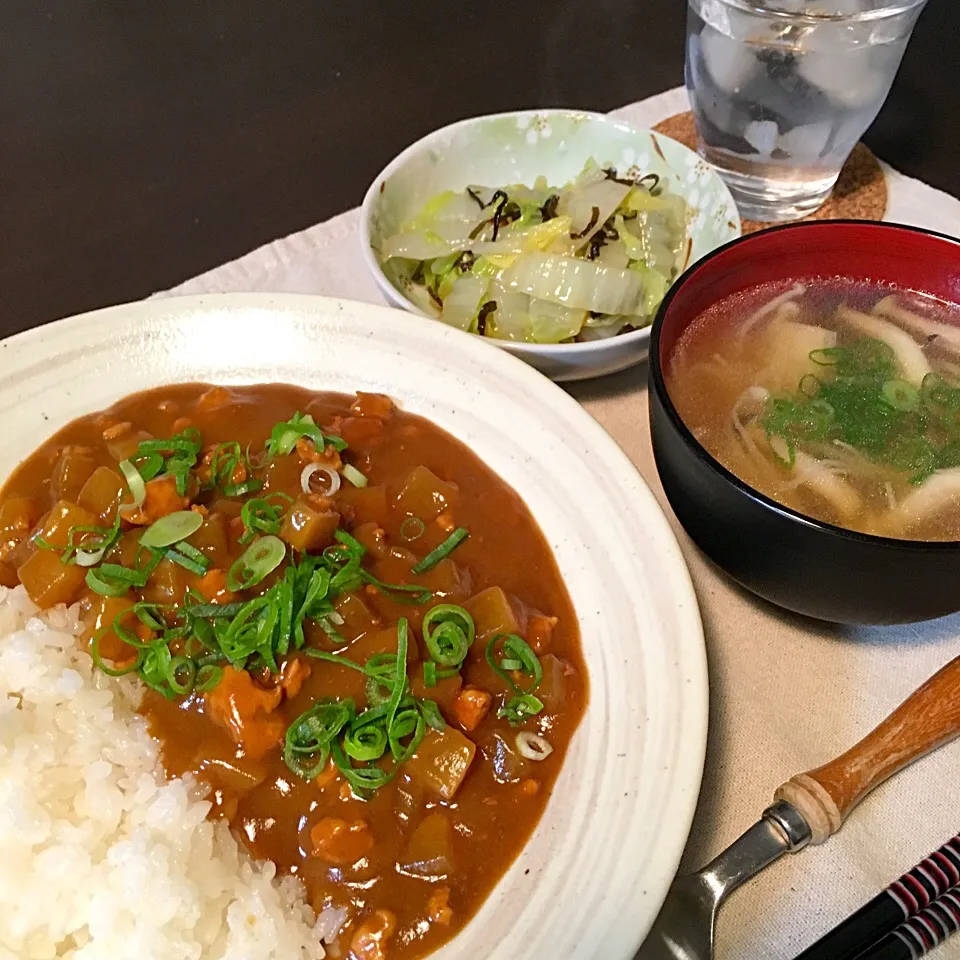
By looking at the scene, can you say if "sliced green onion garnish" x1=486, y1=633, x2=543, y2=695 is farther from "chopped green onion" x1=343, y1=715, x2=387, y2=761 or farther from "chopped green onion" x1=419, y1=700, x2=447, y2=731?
"chopped green onion" x1=343, y1=715, x2=387, y2=761

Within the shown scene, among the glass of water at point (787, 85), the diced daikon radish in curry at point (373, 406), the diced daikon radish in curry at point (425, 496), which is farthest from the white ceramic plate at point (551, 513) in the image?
the glass of water at point (787, 85)

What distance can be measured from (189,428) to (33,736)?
793 millimetres

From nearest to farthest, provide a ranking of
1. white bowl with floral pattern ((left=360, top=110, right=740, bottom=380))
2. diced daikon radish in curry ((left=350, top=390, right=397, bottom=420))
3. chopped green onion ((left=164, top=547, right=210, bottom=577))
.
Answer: chopped green onion ((left=164, top=547, right=210, bottom=577)), diced daikon radish in curry ((left=350, top=390, right=397, bottom=420)), white bowl with floral pattern ((left=360, top=110, right=740, bottom=380))

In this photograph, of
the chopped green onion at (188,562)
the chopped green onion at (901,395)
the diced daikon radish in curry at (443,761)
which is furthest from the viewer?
the chopped green onion at (901,395)

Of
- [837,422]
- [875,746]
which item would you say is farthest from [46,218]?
[875,746]

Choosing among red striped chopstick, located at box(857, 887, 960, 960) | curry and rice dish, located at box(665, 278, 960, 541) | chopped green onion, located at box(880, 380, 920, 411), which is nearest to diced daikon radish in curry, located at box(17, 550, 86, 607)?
curry and rice dish, located at box(665, 278, 960, 541)

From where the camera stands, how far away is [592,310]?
2.59 metres

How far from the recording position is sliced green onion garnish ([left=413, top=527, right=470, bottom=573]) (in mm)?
2070

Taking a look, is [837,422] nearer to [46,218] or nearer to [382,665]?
[382,665]

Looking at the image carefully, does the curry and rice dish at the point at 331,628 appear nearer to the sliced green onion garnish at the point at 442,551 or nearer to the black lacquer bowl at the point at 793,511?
the sliced green onion garnish at the point at 442,551

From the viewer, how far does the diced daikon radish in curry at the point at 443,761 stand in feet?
5.82

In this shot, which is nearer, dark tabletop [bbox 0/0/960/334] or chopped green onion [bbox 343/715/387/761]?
chopped green onion [bbox 343/715/387/761]

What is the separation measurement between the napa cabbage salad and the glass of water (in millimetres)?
306

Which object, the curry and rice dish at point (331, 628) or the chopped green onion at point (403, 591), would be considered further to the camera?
the chopped green onion at point (403, 591)
